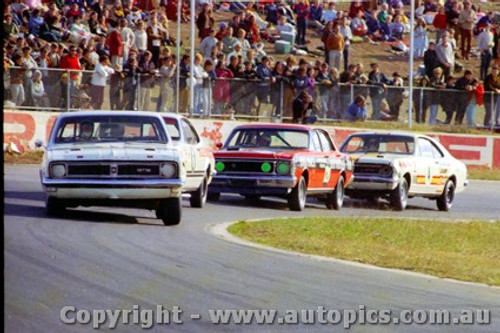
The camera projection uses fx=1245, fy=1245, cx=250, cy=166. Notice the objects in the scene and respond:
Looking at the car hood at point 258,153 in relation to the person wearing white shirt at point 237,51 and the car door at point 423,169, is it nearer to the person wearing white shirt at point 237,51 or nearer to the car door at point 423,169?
the car door at point 423,169

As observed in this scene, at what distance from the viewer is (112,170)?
14.7m

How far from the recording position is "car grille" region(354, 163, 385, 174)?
813 inches

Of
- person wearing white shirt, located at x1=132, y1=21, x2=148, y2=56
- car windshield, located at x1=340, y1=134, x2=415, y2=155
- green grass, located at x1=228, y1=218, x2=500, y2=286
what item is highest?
person wearing white shirt, located at x1=132, y1=21, x2=148, y2=56

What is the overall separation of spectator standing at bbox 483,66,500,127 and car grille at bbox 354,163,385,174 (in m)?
10.6

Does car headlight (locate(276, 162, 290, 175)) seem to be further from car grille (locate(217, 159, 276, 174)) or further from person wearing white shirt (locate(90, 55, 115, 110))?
person wearing white shirt (locate(90, 55, 115, 110))

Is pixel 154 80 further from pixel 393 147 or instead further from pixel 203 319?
pixel 203 319

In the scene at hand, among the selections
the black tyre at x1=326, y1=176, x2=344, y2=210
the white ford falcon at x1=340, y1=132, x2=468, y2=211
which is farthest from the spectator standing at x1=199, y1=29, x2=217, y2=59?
the black tyre at x1=326, y1=176, x2=344, y2=210

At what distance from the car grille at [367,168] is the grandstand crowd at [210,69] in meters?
7.43

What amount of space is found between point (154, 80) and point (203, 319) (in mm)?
19390

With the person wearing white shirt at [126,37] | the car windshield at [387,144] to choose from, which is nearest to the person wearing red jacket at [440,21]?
the person wearing white shirt at [126,37]

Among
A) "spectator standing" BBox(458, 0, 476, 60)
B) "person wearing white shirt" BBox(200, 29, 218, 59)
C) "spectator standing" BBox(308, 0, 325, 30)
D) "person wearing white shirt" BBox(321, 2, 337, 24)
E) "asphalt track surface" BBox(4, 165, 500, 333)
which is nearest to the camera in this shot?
"asphalt track surface" BBox(4, 165, 500, 333)

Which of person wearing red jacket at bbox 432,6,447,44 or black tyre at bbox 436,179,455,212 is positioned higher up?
person wearing red jacket at bbox 432,6,447,44

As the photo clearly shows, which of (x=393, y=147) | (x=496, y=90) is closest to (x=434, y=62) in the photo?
(x=496, y=90)

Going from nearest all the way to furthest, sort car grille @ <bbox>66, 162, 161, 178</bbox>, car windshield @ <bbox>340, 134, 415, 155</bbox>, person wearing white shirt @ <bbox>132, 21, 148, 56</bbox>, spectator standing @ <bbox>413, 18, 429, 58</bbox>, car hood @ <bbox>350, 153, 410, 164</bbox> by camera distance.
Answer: car grille @ <bbox>66, 162, 161, 178</bbox> → car hood @ <bbox>350, 153, 410, 164</bbox> → car windshield @ <bbox>340, 134, 415, 155</bbox> → person wearing white shirt @ <bbox>132, 21, 148, 56</bbox> → spectator standing @ <bbox>413, 18, 429, 58</bbox>
